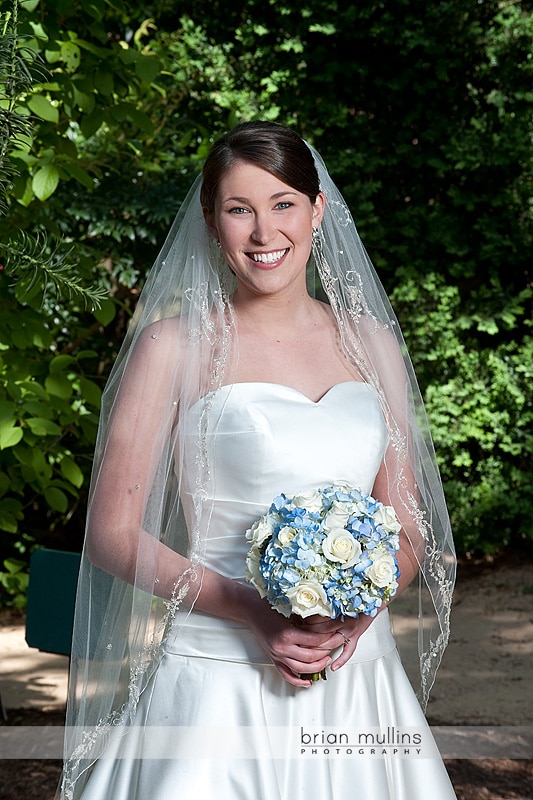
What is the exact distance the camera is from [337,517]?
6.37 ft

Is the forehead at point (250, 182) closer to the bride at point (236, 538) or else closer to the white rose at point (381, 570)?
the bride at point (236, 538)

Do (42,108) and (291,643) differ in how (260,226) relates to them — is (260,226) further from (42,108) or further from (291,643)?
(42,108)

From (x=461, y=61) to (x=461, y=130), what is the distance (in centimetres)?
47

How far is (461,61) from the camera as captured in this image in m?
6.72

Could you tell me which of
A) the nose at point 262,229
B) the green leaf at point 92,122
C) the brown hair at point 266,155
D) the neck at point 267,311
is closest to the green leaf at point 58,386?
the green leaf at point 92,122

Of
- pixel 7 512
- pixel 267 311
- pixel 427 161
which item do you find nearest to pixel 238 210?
pixel 267 311

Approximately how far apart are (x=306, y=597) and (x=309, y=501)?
0.68 ft

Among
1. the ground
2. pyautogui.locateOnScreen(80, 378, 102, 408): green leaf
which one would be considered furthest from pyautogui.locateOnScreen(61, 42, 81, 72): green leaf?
the ground

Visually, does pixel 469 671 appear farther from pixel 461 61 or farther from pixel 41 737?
pixel 461 61

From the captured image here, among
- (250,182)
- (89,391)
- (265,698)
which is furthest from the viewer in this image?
(89,391)

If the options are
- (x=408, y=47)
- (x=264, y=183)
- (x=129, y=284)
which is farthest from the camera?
(x=408, y=47)

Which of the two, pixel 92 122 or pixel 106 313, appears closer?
pixel 92 122

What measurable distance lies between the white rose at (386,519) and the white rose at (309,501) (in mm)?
123

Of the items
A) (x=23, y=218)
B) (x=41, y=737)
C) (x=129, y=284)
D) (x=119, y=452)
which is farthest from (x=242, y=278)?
(x=129, y=284)
